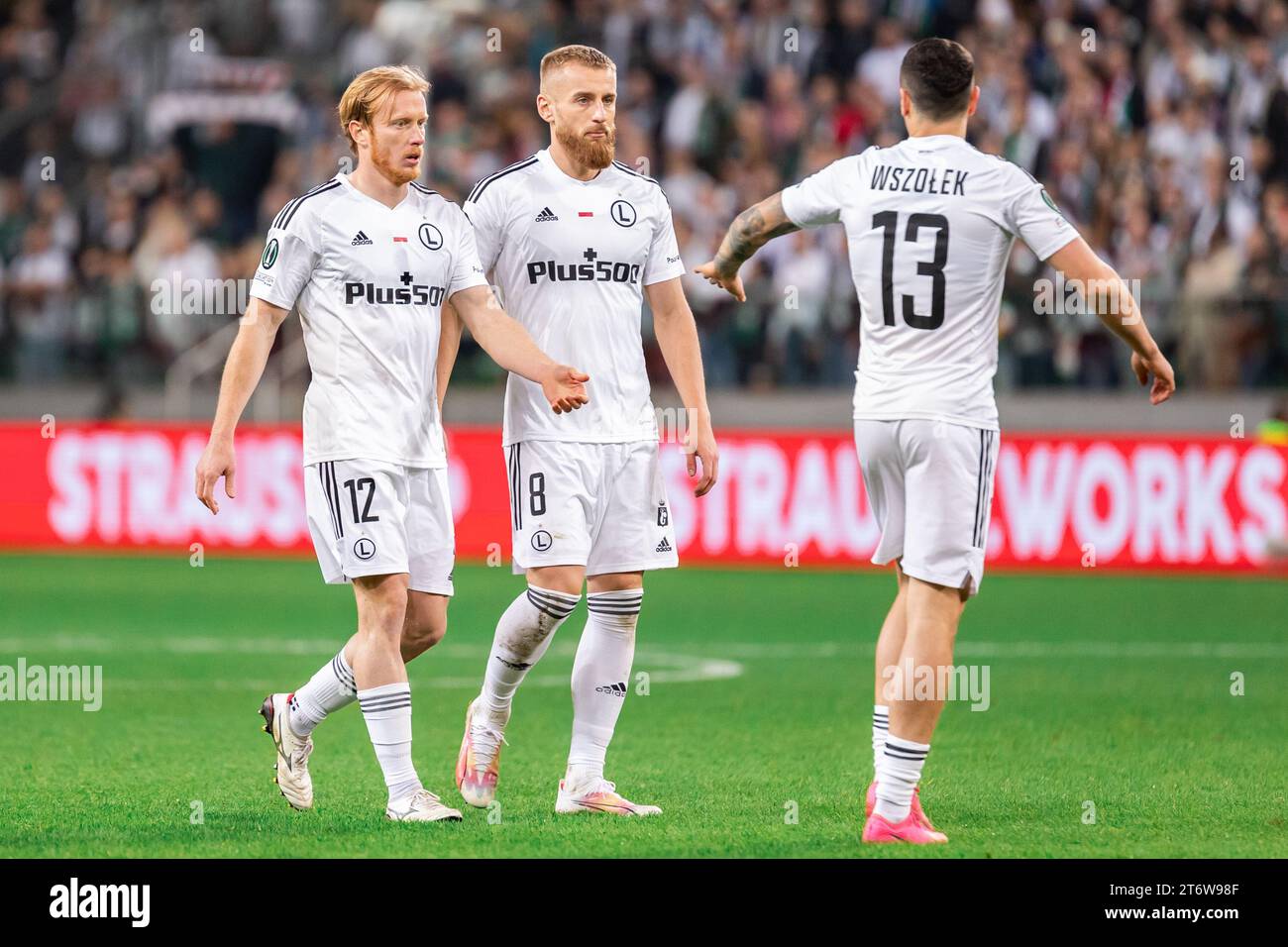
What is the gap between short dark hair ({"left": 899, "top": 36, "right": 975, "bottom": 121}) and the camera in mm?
6371

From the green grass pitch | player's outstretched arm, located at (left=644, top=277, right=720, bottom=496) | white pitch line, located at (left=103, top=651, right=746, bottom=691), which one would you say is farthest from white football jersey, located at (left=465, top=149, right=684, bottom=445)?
white pitch line, located at (left=103, top=651, right=746, bottom=691)

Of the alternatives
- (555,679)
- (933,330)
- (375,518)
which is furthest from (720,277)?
(555,679)

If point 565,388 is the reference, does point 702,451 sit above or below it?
below

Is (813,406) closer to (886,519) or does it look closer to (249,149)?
(249,149)

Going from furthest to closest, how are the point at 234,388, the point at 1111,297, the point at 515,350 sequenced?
the point at 515,350, the point at 234,388, the point at 1111,297

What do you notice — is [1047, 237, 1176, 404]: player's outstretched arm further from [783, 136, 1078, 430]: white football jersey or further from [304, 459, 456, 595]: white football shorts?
[304, 459, 456, 595]: white football shorts

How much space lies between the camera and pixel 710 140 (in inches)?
808

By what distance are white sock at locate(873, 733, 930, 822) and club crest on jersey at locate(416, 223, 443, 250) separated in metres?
2.26

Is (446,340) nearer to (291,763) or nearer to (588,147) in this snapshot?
(588,147)

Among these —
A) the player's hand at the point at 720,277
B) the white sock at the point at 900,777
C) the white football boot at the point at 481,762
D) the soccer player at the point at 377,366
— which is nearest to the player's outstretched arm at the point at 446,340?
the soccer player at the point at 377,366

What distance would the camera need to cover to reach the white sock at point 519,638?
7.14 m

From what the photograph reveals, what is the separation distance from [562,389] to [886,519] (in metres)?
1.14

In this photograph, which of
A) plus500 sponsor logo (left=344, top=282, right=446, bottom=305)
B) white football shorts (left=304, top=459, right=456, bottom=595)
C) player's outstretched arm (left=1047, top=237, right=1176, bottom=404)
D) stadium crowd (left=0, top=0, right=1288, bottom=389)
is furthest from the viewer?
stadium crowd (left=0, top=0, right=1288, bottom=389)

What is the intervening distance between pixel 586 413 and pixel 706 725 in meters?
2.80
